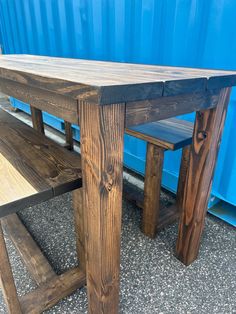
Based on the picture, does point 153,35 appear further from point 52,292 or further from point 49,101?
point 52,292

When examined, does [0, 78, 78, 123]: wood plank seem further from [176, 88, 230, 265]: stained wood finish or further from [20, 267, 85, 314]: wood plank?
[20, 267, 85, 314]: wood plank

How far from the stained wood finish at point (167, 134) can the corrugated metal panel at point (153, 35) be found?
0.99ft

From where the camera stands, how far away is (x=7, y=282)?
0.96m

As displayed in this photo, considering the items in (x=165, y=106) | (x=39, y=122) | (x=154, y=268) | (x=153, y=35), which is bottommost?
(x=154, y=268)

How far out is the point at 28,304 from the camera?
1086mm

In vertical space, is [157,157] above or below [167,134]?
below

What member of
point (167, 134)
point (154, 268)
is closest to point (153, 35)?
point (167, 134)

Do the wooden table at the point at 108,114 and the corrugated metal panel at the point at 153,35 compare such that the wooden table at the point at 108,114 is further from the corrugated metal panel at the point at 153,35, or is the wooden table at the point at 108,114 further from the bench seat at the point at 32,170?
the corrugated metal panel at the point at 153,35

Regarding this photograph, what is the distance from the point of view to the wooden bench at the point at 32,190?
88cm

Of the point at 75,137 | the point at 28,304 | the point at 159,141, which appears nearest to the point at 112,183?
the point at 159,141

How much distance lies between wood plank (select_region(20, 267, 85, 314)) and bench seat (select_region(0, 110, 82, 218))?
0.52 metres

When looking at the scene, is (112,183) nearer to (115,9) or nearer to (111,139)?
(111,139)

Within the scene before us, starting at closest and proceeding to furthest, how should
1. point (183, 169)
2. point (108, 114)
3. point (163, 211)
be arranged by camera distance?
1. point (108, 114)
2. point (183, 169)
3. point (163, 211)

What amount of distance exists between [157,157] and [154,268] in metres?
0.59
